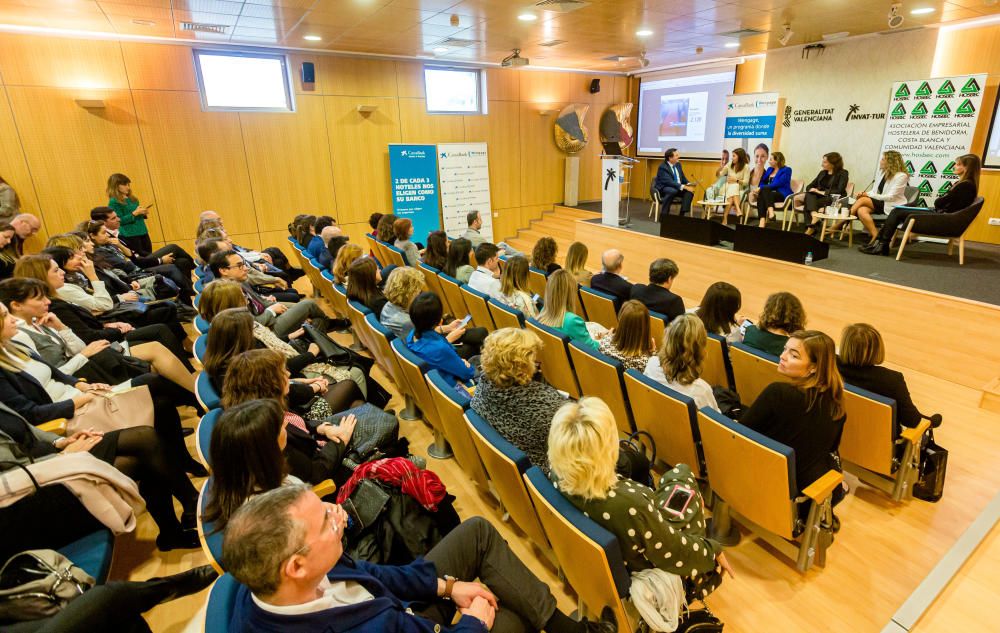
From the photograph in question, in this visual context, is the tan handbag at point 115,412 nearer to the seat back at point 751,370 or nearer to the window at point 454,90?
the seat back at point 751,370

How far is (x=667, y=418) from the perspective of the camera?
2.53 meters

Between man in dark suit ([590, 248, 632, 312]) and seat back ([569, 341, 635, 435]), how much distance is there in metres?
1.31

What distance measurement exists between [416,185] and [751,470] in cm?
810

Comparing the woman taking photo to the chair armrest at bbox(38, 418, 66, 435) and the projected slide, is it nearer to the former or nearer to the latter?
the chair armrest at bbox(38, 418, 66, 435)

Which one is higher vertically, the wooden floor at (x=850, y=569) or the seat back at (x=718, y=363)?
the seat back at (x=718, y=363)

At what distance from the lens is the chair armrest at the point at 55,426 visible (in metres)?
2.26

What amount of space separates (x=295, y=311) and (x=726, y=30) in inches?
260

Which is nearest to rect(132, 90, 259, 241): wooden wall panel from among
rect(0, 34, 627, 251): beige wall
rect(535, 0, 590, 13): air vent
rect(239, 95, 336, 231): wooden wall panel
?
rect(0, 34, 627, 251): beige wall

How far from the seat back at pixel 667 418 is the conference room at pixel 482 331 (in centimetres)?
2

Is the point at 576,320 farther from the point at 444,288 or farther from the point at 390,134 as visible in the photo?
the point at 390,134

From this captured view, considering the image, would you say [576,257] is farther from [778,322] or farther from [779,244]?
[779,244]

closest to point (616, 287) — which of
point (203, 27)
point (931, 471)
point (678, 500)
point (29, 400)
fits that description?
point (931, 471)

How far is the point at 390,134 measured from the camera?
28.7ft

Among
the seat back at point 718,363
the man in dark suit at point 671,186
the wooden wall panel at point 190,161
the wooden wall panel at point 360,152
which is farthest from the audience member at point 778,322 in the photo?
the wooden wall panel at point 190,161
